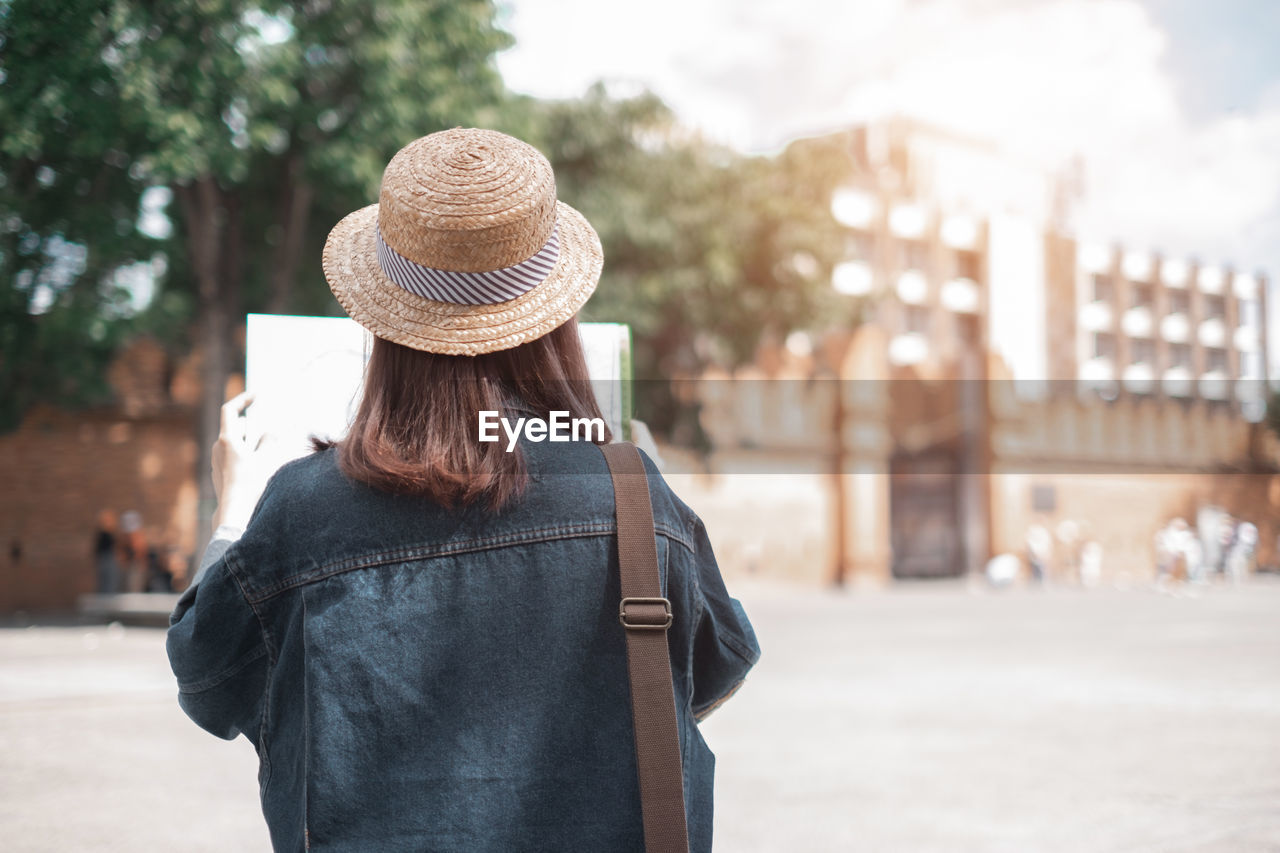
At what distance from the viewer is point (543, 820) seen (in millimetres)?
1354

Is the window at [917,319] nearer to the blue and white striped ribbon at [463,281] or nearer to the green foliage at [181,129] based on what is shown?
the green foliage at [181,129]

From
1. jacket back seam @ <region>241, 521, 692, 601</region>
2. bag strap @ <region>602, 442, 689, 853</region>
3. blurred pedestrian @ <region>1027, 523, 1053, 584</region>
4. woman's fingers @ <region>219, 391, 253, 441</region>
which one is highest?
woman's fingers @ <region>219, 391, 253, 441</region>

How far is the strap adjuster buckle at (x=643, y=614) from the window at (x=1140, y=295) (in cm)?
2343

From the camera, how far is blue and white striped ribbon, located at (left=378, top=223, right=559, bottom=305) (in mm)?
1458

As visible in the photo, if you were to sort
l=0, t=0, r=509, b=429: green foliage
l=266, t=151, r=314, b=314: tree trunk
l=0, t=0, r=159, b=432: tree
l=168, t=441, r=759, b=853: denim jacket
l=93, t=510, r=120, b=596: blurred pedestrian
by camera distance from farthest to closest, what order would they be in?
1. l=93, t=510, r=120, b=596: blurred pedestrian
2. l=266, t=151, r=314, b=314: tree trunk
3. l=0, t=0, r=509, b=429: green foliage
4. l=0, t=0, r=159, b=432: tree
5. l=168, t=441, r=759, b=853: denim jacket

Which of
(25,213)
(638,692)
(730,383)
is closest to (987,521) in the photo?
(730,383)

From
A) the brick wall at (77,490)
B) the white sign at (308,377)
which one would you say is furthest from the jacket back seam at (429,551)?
the brick wall at (77,490)

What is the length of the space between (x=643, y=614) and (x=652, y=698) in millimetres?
97

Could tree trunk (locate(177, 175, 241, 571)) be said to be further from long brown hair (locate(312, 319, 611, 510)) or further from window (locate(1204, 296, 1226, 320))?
long brown hair (locate(312, 319, 611, 510))

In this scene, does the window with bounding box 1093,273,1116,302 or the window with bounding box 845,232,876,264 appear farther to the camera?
the window with bounding box 845,232,876,264

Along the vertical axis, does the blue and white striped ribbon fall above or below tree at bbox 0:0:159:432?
below

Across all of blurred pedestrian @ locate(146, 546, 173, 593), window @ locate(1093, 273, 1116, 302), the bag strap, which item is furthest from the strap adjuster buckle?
window @ locate(1093, 273, 1116, 302)

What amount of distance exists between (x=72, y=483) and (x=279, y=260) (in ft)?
23.5

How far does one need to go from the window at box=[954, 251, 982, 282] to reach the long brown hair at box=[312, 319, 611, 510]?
3783 centimetres
